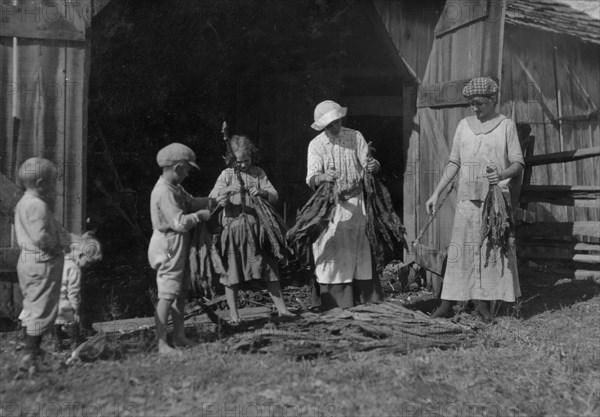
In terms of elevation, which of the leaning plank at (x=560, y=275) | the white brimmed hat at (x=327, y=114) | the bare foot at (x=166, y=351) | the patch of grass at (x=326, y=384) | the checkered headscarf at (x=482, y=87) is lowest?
the patch of grass at (x=326, y=384)

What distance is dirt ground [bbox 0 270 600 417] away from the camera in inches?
181

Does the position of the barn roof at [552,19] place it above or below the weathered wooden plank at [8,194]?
above

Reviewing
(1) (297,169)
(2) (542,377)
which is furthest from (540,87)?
(2) (542,377)

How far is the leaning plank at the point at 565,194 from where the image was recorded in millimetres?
9172

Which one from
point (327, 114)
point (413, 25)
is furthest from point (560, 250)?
point (327, 114)

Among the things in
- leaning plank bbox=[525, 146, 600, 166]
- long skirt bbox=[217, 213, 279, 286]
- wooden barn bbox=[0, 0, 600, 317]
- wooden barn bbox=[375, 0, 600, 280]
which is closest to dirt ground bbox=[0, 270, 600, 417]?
long skirt bbox=[217, 213, 279, 286]

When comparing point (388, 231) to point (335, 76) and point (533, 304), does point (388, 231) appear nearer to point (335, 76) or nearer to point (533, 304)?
point (533, 304)

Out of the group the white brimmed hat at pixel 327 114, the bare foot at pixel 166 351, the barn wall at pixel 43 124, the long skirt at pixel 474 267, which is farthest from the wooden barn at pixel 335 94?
the bare foot at pixel 166 351

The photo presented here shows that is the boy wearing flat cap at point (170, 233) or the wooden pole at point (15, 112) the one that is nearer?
the boy wearing flat cap at point (170, 233)

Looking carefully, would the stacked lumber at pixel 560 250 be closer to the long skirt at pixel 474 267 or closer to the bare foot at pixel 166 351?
the long skirt at pixel 474 267

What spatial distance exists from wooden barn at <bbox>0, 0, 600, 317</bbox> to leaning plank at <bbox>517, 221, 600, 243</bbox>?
2 cm

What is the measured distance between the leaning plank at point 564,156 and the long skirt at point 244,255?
13.4 ft

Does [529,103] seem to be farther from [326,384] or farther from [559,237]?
[326,384]

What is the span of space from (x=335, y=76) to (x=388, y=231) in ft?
14.2
